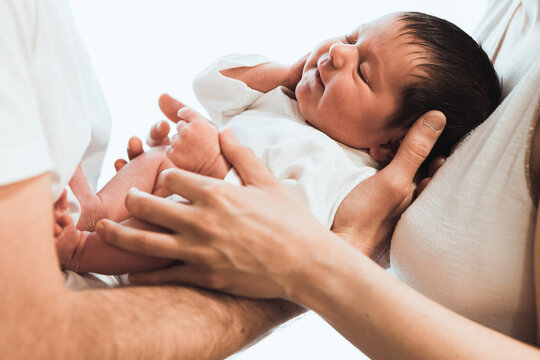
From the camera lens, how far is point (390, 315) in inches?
31.6

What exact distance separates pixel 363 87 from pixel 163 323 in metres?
0.72

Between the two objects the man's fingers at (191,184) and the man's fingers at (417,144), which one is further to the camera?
the man's fingers at (417,144)

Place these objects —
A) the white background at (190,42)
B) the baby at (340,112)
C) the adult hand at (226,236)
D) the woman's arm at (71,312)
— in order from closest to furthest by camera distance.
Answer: the woman's arm at (71,312) → the adult hand at (226,236) → the baby at (340,112) → the white background at (190,42)

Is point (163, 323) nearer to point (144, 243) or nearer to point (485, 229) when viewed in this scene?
point (144, 243)

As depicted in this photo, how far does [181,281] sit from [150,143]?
514 millimetres

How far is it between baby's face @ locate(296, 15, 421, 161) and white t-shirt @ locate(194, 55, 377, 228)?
4 centimetres

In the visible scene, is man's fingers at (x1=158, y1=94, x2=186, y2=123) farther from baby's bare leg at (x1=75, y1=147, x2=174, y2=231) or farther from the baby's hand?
the baby's hand

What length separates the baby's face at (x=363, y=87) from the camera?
1.14 metres

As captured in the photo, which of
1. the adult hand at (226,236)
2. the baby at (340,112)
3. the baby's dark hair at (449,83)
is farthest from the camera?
the baby's dark hair at (449,83)

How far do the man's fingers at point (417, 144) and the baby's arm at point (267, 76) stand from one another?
1.34 ft

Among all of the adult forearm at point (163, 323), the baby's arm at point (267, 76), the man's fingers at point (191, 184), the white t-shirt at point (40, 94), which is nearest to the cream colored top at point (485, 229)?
the adult forearm at point (163, 323)

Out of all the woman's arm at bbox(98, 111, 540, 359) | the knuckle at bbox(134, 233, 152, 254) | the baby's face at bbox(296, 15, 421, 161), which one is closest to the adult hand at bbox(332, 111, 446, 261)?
the baby's face at bbox(296, 15, 421, 161)

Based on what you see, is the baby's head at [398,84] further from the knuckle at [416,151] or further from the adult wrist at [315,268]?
the adult wrist at [315,268]

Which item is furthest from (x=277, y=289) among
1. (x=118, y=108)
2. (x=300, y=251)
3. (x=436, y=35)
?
(x=118, y=108)
